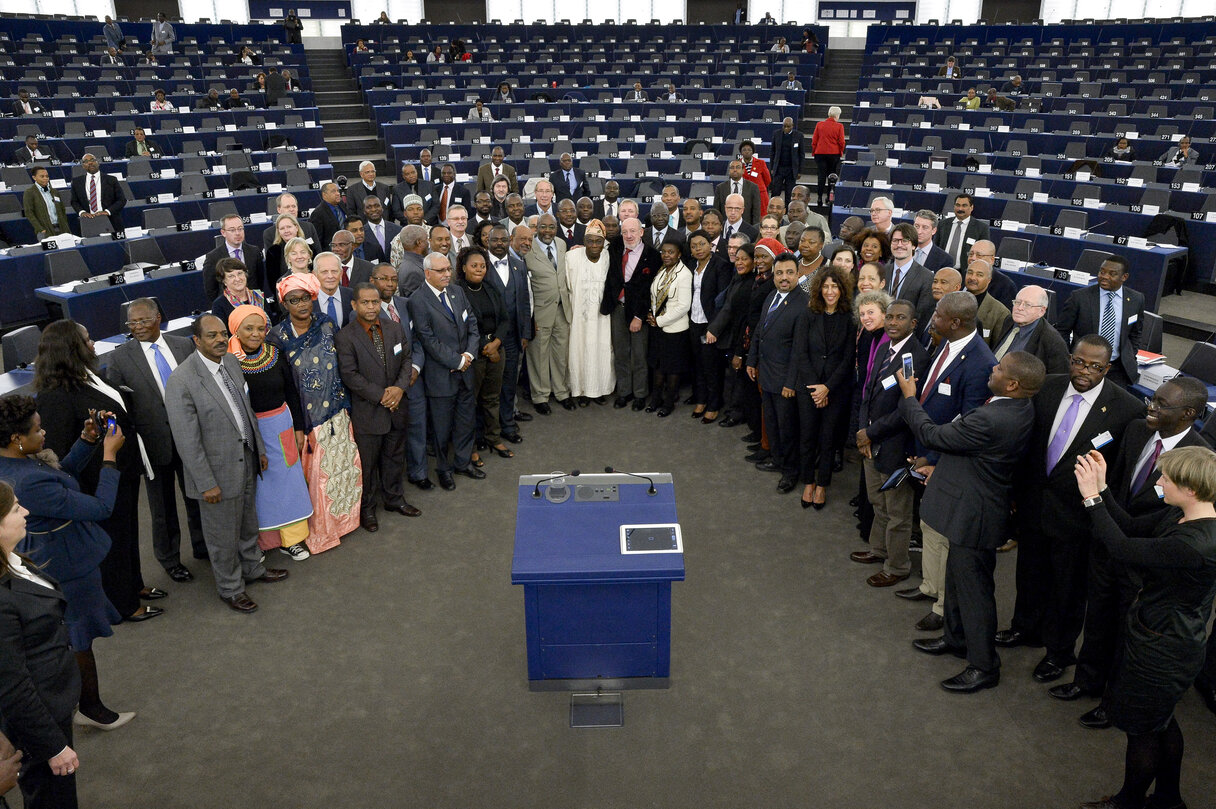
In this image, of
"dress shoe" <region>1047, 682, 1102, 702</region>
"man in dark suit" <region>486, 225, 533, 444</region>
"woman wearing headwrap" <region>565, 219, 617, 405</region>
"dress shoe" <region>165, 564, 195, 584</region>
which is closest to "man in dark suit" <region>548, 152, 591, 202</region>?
"woman wearing headwrap" <region>565, 219, 617, 405</region>

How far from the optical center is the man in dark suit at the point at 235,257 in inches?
237

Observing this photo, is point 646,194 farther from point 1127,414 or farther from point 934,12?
point 934,12

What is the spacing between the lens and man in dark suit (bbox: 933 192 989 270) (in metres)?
7.26

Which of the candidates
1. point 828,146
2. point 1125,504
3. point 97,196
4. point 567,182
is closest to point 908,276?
point 1125,504

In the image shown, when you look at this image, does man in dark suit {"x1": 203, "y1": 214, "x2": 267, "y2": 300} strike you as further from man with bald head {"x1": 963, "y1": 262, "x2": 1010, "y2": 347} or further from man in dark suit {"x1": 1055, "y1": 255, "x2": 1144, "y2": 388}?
man in dark suit {"x1": 1055, "y1": 255, "x2": 1144, "y2": 388}

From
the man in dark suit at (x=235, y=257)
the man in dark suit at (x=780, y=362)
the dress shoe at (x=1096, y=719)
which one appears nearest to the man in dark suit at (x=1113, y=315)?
the man in dark suit at (x=780, y=362)

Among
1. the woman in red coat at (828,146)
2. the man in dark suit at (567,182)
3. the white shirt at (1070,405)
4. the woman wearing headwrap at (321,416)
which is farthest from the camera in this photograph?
the woman in red coat at (828,146)

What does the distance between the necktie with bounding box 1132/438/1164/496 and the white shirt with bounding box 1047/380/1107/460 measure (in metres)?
0.29

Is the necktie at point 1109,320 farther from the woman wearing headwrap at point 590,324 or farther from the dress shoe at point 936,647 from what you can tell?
the woman wearing headwrap at point 590,324

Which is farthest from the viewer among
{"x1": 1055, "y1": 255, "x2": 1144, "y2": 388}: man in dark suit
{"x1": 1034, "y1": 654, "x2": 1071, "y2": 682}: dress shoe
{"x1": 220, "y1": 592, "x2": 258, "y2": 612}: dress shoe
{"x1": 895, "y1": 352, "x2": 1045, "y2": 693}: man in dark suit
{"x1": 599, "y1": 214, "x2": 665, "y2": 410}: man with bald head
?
{"x1": 599, "y1": 214, "x2": 665, "y2": 410}: man with bald head

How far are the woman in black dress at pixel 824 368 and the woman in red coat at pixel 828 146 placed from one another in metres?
8.68

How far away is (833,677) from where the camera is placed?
145 inches

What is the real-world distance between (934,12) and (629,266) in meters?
25.6

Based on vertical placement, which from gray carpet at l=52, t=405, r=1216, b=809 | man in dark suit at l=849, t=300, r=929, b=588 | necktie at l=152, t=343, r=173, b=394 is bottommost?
gray carpet at l=52, t=405, r=1216, b=809
